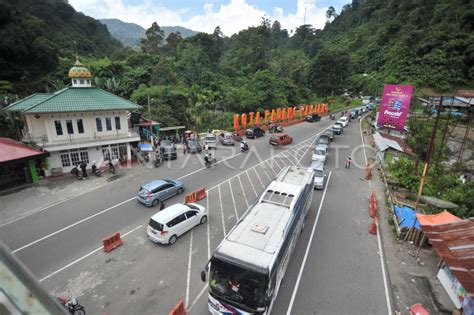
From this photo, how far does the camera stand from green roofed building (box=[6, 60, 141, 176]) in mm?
20094

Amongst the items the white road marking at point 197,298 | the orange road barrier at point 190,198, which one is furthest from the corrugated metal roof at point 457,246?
the orange road barrier at point 190,198

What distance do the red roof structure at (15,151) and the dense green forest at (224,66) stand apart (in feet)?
57.0

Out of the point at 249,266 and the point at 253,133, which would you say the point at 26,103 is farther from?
the point at 253,133

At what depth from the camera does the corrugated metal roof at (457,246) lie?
8680 millimetres

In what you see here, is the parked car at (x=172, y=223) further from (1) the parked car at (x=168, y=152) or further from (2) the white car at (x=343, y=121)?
(2) the white car at (x=343, y=121)

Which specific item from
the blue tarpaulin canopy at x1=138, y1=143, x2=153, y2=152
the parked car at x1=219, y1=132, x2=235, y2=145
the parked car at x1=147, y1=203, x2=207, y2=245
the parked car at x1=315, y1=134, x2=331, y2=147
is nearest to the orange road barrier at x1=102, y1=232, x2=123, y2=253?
the parked car at x1=147, y1=203, x2=207, y2=245

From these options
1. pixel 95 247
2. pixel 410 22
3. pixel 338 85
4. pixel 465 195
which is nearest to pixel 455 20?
pixel 410 22

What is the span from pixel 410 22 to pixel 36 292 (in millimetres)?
83616

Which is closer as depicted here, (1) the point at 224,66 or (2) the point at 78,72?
(2) the point at 78,72

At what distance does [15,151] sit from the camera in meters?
18.4

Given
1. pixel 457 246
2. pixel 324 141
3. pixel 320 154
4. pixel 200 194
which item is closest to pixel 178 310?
pixel 200 194

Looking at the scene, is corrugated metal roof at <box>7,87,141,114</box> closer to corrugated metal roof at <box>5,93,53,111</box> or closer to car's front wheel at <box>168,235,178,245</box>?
corrugated metal roof at <box>5,93,53,111</box>

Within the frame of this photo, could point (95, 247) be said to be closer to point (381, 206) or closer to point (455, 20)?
point (381, 206)

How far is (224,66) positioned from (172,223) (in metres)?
60.0
